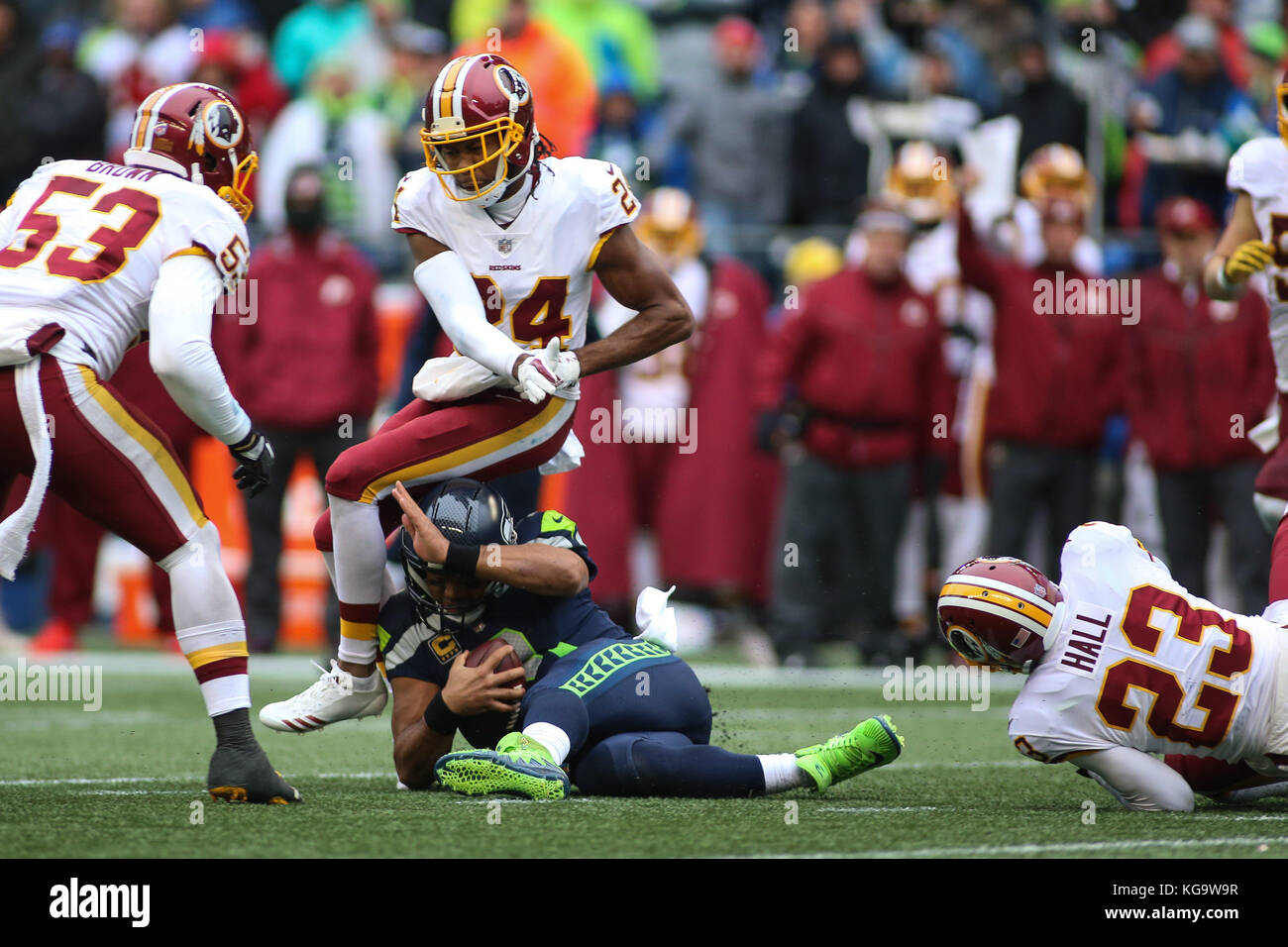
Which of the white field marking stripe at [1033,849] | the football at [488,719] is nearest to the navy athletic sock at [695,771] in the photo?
the football at [488,719]

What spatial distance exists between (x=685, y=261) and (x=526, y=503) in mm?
4790

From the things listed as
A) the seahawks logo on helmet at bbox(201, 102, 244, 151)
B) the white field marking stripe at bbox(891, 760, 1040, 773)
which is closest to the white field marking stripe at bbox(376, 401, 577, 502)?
the seahawks logo on helmet at bbox(201, 102, 244, 151)

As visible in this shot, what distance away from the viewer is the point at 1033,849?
406cm

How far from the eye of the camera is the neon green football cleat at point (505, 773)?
4742 mm

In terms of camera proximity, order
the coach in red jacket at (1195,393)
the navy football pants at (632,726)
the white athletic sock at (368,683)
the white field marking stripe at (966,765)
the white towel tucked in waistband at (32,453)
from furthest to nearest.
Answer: the coach in red jacket at (1195,393) → the white field marking stripe at (966,765) → the white athletic sock at (368,683) → the navy football pants at (632,726) → the white towel tucked in waistband at (32,453)

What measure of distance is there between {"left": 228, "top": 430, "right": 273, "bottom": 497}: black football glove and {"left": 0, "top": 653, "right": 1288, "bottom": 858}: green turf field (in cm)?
86

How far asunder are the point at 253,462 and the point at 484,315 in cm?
89

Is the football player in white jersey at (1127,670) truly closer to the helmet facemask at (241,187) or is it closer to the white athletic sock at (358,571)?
the white athletic sock at (358,571)

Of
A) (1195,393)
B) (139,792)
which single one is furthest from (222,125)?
(1195,393)

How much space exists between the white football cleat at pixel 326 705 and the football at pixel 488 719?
1.61 ft

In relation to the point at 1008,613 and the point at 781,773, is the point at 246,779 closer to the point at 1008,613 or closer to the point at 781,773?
the point at 781,773

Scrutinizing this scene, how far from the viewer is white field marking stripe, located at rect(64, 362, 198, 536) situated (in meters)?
4.71

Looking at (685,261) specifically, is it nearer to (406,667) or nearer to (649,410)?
(649,410)
